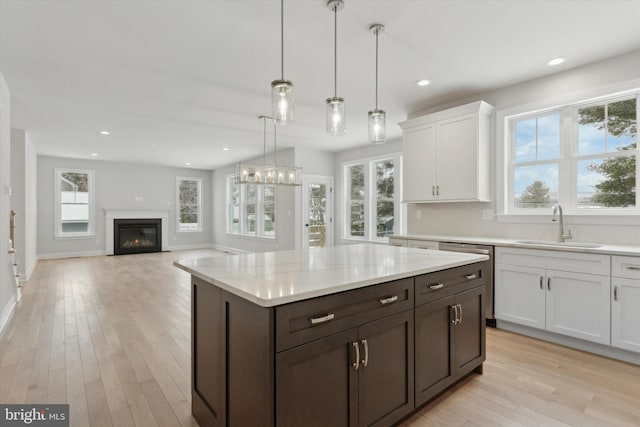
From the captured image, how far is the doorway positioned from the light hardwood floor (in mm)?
3376

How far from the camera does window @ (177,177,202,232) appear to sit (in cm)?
1007

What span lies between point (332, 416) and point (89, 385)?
1872 mm

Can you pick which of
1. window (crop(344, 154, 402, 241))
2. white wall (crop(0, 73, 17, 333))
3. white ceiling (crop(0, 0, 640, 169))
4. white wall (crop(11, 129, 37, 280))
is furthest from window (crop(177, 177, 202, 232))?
white wall (crop(0, 73, 17, 333))

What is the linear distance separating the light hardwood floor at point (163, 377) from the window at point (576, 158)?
1.46 meters

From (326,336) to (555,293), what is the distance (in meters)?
2.59

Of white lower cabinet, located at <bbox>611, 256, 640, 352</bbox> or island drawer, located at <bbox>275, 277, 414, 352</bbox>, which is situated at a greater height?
island drawer, located at <bbox>275, 277, 414, 352</bbox>

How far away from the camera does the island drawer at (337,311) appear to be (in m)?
1.27

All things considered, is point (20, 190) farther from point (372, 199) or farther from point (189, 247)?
point (372, 199)

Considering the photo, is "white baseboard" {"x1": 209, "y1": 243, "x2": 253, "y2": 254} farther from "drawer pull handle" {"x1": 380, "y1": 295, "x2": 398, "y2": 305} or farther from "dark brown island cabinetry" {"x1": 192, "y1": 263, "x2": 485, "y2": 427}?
"drawer pull handle" {"x1": 380, "y1": 295, "x2": 398, "y2": 305}

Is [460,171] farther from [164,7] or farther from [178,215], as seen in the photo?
[178,215]

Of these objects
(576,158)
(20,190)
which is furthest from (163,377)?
(20,190)

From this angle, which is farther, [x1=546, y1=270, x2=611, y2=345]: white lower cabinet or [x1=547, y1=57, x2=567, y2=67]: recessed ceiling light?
[x1=547, y1=57, x2=567, y2=67]: recessed ceiling light

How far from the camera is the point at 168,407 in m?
2.02

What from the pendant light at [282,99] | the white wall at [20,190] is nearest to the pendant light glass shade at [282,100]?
the pendant light at [282,99]
